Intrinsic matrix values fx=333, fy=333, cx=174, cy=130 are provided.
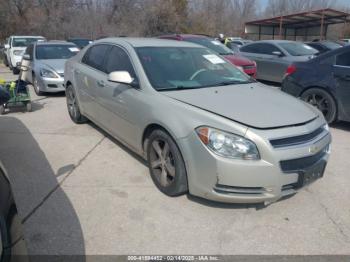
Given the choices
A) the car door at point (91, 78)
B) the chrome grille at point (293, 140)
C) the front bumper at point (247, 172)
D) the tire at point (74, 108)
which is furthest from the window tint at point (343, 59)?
the tire at point (74, 108)

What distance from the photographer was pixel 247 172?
2805 millimetres

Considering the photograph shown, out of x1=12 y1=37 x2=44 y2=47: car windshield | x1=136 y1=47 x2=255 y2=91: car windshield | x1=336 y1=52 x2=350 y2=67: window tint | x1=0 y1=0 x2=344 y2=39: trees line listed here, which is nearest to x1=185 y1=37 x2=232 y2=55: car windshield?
x1=336 y1=52 x2=350 y2=67: window tint

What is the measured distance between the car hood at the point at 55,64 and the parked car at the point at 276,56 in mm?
6035

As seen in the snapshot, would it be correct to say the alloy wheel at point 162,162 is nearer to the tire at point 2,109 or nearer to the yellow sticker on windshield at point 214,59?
the yellow sticker on windshield at point 214,59

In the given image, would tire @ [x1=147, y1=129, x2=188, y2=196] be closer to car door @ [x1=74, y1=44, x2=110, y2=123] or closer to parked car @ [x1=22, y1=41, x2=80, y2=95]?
car door @ [x1=74, y1=44, x2=110, y2=123]

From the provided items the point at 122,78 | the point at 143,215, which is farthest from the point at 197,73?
the point at 143,215

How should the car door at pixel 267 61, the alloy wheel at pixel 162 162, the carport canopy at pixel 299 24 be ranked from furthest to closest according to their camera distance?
1. the carport canopy at pixel 299 24
2. the car door at pixel 267 61
3. the alloy wheel at pixel 162 162

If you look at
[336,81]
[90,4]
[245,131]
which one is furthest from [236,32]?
[245,131]

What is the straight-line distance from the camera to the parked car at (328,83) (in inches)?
221

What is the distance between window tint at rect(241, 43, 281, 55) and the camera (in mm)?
10490

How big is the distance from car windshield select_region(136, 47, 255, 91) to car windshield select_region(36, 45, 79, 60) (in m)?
6.14

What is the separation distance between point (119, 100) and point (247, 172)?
6.37ft

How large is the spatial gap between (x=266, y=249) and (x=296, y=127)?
3.60ft

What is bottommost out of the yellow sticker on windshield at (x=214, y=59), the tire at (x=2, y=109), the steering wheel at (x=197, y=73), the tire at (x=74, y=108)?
the tire at (x=2, y=109)
